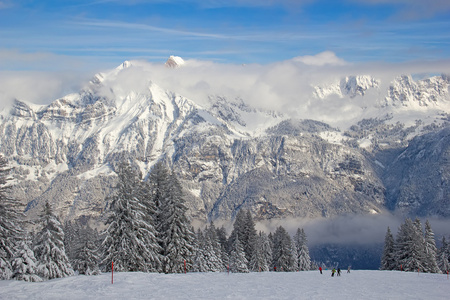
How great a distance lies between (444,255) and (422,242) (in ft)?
39.2

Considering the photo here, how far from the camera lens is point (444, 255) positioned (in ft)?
313

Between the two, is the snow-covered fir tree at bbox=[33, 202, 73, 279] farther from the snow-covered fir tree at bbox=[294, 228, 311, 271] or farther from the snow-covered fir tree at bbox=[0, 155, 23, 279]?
the snow-covered fir tree at bbox=[294, 228, 311, 271]

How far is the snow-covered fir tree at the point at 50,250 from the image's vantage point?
40.6m

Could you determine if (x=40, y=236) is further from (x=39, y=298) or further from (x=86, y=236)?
(x=86, y=236)

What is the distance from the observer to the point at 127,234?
49.8 meters

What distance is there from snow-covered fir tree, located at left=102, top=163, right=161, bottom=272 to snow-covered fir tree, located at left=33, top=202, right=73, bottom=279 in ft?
18.7

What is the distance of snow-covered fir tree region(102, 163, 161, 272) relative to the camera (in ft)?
161

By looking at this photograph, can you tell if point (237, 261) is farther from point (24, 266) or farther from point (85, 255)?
point (24, 266)

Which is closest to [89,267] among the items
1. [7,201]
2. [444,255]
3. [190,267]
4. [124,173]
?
[190,267]

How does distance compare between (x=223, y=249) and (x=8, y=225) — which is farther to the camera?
(x=223, y=249)

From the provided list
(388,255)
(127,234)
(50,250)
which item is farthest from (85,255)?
(388,255)

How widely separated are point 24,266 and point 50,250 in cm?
556

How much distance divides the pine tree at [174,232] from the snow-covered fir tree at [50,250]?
41.9ft

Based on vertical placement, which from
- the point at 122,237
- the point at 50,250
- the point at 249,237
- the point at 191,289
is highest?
the point at 122,237
